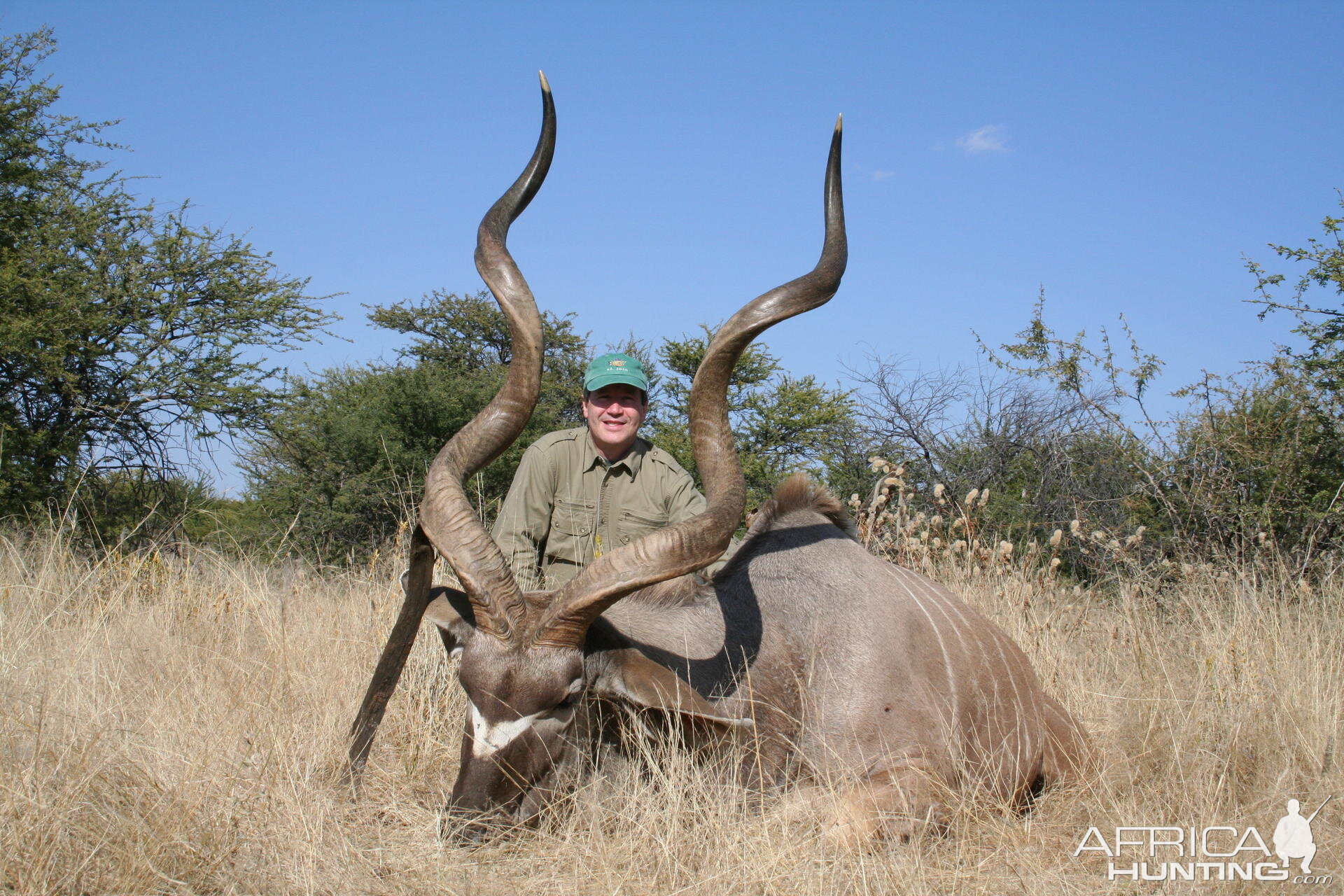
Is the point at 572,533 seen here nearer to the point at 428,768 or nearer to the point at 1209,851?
the point at 428,768

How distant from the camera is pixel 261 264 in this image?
1061 cm

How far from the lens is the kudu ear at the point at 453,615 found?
324cm

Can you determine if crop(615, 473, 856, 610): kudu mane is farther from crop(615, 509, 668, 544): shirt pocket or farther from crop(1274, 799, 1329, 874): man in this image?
crop(1274, 799, 1329, 874): man

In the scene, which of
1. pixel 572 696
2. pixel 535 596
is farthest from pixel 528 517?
pixel 572 696

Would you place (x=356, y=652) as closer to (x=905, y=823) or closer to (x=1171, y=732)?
(x=905, y=823)

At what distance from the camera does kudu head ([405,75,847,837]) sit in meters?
3.00

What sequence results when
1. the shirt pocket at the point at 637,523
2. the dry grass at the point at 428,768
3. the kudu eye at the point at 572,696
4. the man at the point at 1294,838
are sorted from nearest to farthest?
the dry grass at the point at 428,768 → the man at the point at 1294,838 → the kudu eye at the point at 572,696 → the shirt pocket at the point at 637,523

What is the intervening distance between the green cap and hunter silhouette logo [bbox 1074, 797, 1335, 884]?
2.67m

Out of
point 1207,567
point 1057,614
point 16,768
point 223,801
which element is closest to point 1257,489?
point 1207,567

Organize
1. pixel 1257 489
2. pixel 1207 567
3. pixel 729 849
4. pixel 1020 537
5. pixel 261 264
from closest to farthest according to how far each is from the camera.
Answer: pixel 729 849, pixel 1207 567, pixel 1257 489, pixel 1020 537, pixel 261 264

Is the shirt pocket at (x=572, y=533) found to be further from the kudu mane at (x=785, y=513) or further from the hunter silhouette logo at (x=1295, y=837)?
the hunter silhouette logo at (x=1295, y=837)

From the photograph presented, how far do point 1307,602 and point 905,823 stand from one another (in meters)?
4.10

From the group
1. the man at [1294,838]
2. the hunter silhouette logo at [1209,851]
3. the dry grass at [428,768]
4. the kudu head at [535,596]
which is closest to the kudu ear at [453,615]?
the kudu head at [535,596]

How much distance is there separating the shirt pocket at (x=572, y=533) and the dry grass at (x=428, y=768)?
761 mm
